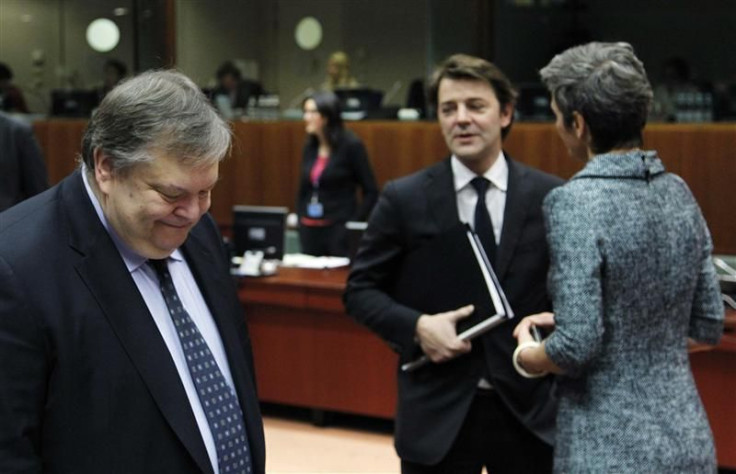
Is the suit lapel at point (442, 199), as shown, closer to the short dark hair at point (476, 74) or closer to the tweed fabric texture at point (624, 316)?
the short dark hair at point (476, 74)

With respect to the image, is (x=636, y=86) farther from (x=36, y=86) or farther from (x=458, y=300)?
(x=36, y=86)

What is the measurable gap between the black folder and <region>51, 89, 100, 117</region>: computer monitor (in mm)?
8108

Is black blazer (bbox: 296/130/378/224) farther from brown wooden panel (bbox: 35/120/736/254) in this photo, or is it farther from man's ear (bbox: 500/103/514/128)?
man's ear (bbox: 500/103/514/128)

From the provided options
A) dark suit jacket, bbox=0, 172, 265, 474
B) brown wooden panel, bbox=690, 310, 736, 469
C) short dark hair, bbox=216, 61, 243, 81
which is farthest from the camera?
short dark hair, bbox=216, 61, 243, 81

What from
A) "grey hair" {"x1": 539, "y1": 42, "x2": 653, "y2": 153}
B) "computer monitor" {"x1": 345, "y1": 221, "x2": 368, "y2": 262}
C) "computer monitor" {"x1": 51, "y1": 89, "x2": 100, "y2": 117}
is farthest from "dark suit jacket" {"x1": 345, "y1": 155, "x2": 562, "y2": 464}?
"computer monitor" {"x1": 51, "y1": 89, "x2": 100, "y2": 117}

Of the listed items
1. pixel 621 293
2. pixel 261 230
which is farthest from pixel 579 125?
pixel 261 230

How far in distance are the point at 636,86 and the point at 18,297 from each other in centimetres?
135

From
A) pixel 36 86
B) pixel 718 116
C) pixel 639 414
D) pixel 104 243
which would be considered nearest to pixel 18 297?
pixel 104 243

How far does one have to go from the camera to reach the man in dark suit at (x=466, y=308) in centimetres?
279

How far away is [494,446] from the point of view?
2809mm

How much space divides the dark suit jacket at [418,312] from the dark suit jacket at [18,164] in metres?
2.10

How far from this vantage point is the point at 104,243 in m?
1.83

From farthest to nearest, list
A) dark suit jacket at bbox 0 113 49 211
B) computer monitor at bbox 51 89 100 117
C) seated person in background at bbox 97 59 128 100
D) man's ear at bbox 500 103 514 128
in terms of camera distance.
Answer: seated person in background at bbox 97 59 128 100 < computer monitor at bbox 51 89 100 117 < dark suit jacket at bbox 0 113 49 211 < man's ear at bbox 500 103 514 128

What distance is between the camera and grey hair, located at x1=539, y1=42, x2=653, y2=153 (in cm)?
235
